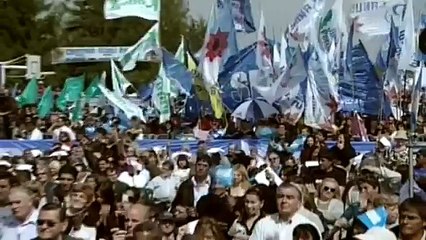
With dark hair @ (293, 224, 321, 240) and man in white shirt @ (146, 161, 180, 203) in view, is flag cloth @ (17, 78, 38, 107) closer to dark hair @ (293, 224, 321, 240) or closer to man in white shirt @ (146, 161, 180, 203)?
man in white shirt @ (146, 161, 180, 203)

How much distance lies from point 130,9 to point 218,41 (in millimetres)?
1846

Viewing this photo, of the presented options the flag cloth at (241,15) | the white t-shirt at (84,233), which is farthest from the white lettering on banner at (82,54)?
the white t-shirt at (84,233)

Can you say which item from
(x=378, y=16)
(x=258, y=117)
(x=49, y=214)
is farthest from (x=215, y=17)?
(x=49, y=214)

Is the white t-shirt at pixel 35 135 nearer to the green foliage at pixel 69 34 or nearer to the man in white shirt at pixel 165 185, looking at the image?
the man in white shirt at pixel 165 185

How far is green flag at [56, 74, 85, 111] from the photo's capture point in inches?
1203

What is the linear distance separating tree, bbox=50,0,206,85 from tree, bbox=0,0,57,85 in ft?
4.47

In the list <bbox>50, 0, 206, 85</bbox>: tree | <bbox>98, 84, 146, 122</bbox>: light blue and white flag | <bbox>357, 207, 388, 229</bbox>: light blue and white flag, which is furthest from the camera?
<bbox>50, 0, 206, 85</bbox>: tree

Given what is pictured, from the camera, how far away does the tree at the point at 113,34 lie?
58.7 m

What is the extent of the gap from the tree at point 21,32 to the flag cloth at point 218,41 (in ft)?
125

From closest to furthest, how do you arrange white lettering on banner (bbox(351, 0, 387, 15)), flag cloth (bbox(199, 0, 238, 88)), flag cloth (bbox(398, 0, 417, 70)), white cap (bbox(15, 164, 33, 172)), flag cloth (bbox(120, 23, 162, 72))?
white cap (bbox(15, 164, 33, 172)), flag cloth (bbox(398, 0, 417, 70)), flag cloth (bbox(199, 0, 238, 88)), white lettering on banner (bbox(351, 0, 387, 15)), flag cloth (bbox(120, 23, 162, 72))

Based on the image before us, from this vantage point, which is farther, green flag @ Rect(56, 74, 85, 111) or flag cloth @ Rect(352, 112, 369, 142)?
green flag @ Rect(56, 74, 85, 111)

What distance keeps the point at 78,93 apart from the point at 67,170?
1935 cm

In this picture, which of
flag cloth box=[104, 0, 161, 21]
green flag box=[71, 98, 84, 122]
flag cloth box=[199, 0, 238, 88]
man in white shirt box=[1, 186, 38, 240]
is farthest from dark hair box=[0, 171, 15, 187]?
green flag box=[71, 98, 84, 122]

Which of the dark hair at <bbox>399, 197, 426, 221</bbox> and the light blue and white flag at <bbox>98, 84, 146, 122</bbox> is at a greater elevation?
the dark hair at <bbox>399, 197, 426, 221</bbox>
